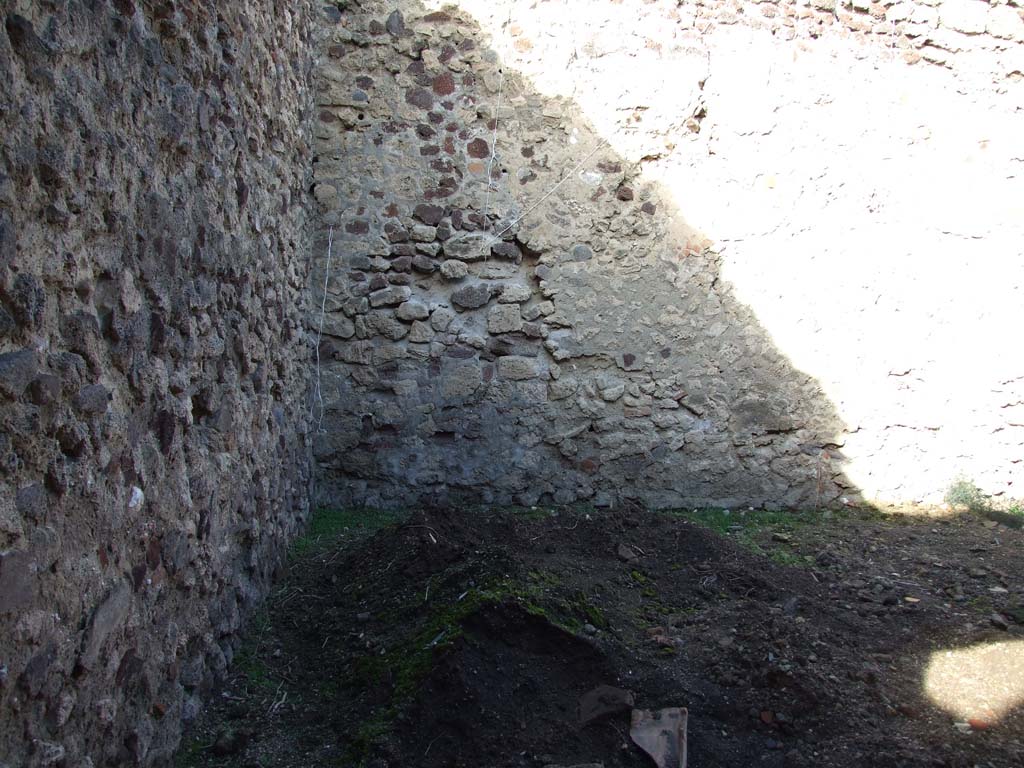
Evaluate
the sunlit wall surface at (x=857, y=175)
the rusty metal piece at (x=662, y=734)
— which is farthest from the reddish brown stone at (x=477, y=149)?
the rusty metal piece at (x=662, y=734)

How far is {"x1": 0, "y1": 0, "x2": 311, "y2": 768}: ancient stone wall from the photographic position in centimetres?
156

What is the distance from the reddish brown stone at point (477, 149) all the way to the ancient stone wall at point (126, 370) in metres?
1.54

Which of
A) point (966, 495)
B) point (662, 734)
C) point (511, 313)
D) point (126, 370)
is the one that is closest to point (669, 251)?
point (511, 313)

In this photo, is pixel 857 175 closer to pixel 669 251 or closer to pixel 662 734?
pixel 669 251

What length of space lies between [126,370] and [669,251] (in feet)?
11.2

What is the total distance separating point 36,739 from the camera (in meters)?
1.56

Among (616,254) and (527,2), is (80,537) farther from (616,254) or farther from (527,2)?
(527,2)

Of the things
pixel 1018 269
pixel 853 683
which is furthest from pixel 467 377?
pixel 1018 269

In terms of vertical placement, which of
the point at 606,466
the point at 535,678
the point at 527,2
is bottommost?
the point at 606,466

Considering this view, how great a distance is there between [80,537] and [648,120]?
397 cm

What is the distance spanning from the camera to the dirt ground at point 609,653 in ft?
7.64

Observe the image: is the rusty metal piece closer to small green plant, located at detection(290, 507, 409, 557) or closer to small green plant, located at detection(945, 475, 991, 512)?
small green plant, located at detection(290, 507, 409, 557)

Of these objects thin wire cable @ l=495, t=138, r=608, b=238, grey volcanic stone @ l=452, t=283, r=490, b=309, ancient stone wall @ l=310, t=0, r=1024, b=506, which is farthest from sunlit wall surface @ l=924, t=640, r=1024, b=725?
thin wire cable @ l=495, t=138, r=608, b=238

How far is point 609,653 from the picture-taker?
2713mm
